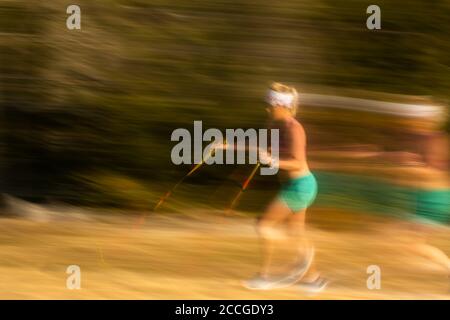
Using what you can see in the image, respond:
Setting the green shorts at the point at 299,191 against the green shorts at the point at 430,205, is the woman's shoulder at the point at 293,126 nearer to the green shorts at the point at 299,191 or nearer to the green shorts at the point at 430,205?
the green shorts at the point at 299,191

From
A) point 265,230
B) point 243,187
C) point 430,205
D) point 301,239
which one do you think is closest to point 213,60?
point 243,187

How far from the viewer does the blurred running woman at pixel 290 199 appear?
5625 millimetres

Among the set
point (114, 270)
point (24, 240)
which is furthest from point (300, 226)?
point (24, 240)

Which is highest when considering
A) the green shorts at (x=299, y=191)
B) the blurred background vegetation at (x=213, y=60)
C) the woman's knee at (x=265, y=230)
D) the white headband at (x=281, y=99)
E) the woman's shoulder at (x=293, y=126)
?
the blurred background vegetation at (x=213, y=60)

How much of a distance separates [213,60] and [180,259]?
159cm

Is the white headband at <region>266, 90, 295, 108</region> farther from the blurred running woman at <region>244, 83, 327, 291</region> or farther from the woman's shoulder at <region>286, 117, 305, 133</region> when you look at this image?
the woman's shoulder at <region>286, 117, 305, 133</region>

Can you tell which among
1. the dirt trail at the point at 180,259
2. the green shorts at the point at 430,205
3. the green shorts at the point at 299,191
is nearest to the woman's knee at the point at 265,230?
the green shorts at the point at 299,191

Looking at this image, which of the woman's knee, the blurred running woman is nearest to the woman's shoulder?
the blurred running woman

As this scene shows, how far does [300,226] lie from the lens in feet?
19.4

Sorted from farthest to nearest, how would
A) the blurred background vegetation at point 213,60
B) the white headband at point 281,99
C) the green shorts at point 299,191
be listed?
the blurred background vegetation at point 213,60
the white headband at point 281,99
the green shorts at point 299,191

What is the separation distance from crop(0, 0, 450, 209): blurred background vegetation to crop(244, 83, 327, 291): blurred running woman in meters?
1.11

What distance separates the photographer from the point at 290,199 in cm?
564

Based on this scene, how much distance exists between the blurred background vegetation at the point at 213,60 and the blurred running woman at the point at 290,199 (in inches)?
43.6

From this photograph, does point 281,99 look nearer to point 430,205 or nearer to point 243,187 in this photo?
point 430,205
